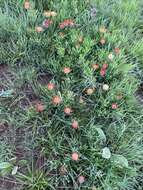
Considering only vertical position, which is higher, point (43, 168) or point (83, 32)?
point (83, 32)

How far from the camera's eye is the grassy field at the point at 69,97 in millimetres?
1965

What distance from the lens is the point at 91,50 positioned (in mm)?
2402

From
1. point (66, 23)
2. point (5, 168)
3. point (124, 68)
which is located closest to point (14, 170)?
point (5, 168)

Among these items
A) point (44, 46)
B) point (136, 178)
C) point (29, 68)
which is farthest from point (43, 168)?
point (44, 46)

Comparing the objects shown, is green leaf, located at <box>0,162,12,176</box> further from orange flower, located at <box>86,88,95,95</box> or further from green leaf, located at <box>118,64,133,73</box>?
green leaf, located at <box>118,64,133,73</box>

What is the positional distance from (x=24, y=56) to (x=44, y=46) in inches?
6.7

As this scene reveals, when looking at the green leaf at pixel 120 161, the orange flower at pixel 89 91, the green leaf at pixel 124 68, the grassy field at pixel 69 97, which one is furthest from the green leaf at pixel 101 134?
the green leaf at pixel 124 68

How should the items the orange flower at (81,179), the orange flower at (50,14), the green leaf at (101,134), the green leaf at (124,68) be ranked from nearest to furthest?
the orange flower at (81,179)
the green leaf at (101,134)
the green leaf at (124,68)
the orange flower at (50,14)

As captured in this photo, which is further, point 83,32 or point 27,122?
point 83,32

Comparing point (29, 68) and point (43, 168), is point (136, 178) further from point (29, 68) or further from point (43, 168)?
point (29, 68)

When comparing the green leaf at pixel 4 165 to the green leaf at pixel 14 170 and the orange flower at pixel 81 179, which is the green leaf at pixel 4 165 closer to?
Result: the green leaf at pixel 14 170

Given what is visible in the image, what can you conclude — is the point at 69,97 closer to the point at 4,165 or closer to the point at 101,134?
the point at 101,134

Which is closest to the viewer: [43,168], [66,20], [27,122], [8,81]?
[43,168]

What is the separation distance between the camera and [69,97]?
2.10 metres
